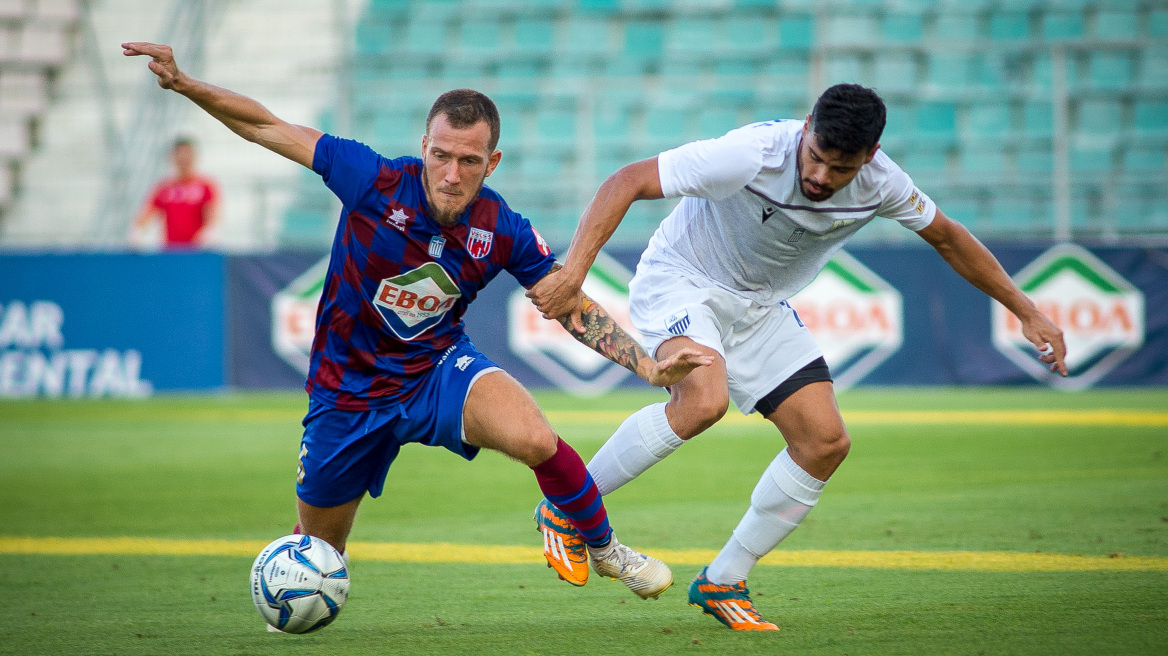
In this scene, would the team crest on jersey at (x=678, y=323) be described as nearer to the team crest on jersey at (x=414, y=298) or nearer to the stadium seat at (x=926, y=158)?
the team crest on jersey at (x=414, y=298)

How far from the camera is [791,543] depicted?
5625mm

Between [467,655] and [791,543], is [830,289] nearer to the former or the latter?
[791,543]

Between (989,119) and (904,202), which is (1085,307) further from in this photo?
(904,202)

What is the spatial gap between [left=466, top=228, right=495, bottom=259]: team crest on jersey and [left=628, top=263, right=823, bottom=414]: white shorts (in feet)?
2.62

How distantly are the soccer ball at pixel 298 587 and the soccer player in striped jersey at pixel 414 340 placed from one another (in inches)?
12.1

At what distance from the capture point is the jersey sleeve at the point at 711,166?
13.4 ft

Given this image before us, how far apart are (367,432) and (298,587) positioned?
598 mm

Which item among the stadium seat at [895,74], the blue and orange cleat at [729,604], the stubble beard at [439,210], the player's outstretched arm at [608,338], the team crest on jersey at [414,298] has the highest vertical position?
the stadium seat at [895,74]

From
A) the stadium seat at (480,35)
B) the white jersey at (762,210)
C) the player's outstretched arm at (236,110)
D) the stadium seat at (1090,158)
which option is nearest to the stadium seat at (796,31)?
the stadium seat at (1090,158)

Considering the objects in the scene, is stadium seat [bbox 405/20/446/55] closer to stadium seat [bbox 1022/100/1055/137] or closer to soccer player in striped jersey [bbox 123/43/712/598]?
stadium seat [bbox 1022/100/1055/137]

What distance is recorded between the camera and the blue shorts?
4.10 meters

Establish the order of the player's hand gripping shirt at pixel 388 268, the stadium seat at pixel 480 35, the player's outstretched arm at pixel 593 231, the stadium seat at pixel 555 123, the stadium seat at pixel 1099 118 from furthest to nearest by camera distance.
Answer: the stadium seat at pixel 480 35 < the stadium seat at pixel 555 123 < the stadium seat at pixel 1099 118 < the player's hand gripping shirt at pixel 388 268 < the player's outstretched arm at pixel 593 231

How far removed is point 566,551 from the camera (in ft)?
13.8

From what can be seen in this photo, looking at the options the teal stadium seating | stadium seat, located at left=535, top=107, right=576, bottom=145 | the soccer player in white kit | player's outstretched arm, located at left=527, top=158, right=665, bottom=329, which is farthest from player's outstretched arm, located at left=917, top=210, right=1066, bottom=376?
stadium seat, located at left=535, top=107, right=576, bottom=145
